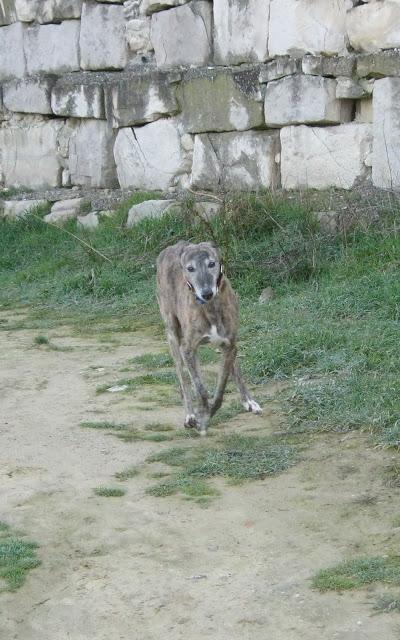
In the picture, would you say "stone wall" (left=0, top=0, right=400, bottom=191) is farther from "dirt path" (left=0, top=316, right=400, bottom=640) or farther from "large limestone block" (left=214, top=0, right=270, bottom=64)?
"dirt path" (left=0, top=316, right=400, bottom=640)

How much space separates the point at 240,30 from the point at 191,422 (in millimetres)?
5317

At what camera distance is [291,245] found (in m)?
9.12

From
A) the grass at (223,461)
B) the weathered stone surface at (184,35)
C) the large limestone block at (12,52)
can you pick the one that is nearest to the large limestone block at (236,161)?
the weathered stone surface at (184,35)

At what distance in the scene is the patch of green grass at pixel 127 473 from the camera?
5500mm

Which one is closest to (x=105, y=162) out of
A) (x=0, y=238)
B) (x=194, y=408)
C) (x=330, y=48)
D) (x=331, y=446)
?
(x=0, y=238)

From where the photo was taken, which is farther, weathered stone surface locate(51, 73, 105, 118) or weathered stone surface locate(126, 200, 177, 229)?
weathered stone surface locate(51, 73, 105, 118)

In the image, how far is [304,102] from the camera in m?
9.61

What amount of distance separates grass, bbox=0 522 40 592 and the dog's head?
185 centimetres

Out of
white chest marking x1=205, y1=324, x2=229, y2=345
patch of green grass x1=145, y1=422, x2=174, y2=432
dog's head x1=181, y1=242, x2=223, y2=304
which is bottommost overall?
patch of green grass x1=145, y1=422, x2=174, y2=432

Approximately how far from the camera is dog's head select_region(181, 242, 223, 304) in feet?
19.7

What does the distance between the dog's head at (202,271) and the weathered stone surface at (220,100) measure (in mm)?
4251

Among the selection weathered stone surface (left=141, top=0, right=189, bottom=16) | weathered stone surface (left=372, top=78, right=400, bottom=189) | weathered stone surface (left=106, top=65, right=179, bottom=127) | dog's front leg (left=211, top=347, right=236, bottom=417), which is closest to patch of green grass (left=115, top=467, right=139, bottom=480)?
dog's front leg (left=211, top=347, right=236, bottom=417)

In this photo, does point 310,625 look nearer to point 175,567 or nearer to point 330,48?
point 175,567

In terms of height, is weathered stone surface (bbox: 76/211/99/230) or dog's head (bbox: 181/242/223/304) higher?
dog's head (bbox: 181/242/223/304)
